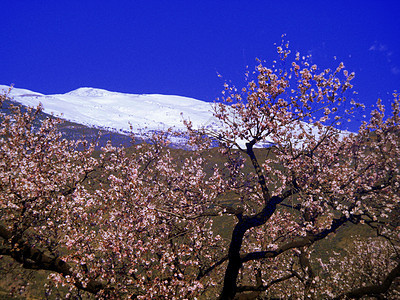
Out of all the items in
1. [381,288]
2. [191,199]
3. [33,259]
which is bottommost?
[33,259]

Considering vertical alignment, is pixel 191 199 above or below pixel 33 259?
above

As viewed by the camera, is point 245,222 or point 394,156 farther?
point 394,156

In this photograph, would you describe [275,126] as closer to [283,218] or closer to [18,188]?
[283,218]

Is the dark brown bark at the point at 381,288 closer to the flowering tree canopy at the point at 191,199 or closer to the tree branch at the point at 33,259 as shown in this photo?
the flowering tree canopy at the point at 191,199

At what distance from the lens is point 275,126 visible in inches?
474

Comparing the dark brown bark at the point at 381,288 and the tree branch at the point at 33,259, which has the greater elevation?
the dark brown bark at the point at 381,288

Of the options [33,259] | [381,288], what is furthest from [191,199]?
[381,288]

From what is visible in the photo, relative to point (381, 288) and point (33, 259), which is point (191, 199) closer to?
point (33, 259)

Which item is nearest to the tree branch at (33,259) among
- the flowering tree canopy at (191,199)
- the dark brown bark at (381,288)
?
the flowering tree canopy at (191,199)

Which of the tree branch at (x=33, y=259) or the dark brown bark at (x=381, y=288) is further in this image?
the dark brown bark at (x=381, y=288)

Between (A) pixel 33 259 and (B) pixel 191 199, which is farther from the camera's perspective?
(B) pixel 191 199

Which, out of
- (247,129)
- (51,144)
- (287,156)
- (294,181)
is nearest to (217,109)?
(247,129)

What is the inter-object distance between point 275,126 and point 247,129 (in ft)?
3.91

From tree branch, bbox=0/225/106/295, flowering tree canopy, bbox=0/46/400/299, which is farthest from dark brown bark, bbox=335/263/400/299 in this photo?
tree branch, bbox=0/225/106/295
